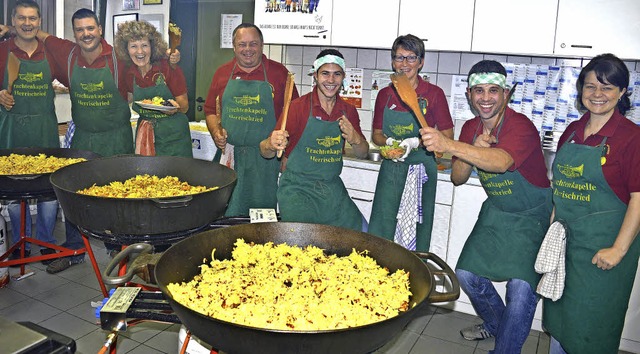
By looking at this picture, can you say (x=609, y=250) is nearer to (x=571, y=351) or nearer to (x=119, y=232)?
(x=571, y=351)

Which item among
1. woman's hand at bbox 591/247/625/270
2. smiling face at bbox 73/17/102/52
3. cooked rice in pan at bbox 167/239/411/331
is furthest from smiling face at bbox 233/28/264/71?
woman's hand at bbox 591/247/625/270

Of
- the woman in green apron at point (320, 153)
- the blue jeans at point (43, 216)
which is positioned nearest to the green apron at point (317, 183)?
the woman in green apron at point (320, 153)

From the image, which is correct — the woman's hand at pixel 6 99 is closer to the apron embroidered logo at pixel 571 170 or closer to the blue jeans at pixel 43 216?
the blue jeans at pixel 43 216

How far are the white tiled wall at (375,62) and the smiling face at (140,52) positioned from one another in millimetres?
994

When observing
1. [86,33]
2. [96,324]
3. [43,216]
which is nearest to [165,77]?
[86,33]

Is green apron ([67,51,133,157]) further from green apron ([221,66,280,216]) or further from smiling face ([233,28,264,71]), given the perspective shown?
smiling face ([233,28,264,71])

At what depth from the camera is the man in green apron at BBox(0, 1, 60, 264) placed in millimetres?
3754

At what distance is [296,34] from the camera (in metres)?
3.75

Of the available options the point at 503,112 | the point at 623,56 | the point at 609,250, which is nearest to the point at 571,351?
the point at 609,250

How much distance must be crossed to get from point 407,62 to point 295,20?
114 centimetres

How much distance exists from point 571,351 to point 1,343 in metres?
2.19

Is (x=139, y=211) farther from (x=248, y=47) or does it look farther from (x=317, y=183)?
(x=248, y=47)

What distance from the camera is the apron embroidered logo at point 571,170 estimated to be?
2176mm

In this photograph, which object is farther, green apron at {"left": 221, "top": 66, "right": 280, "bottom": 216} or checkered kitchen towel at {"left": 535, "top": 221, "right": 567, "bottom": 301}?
green apron at {"left": 221, "top": 66, "right": 280, "bottom": 216}
